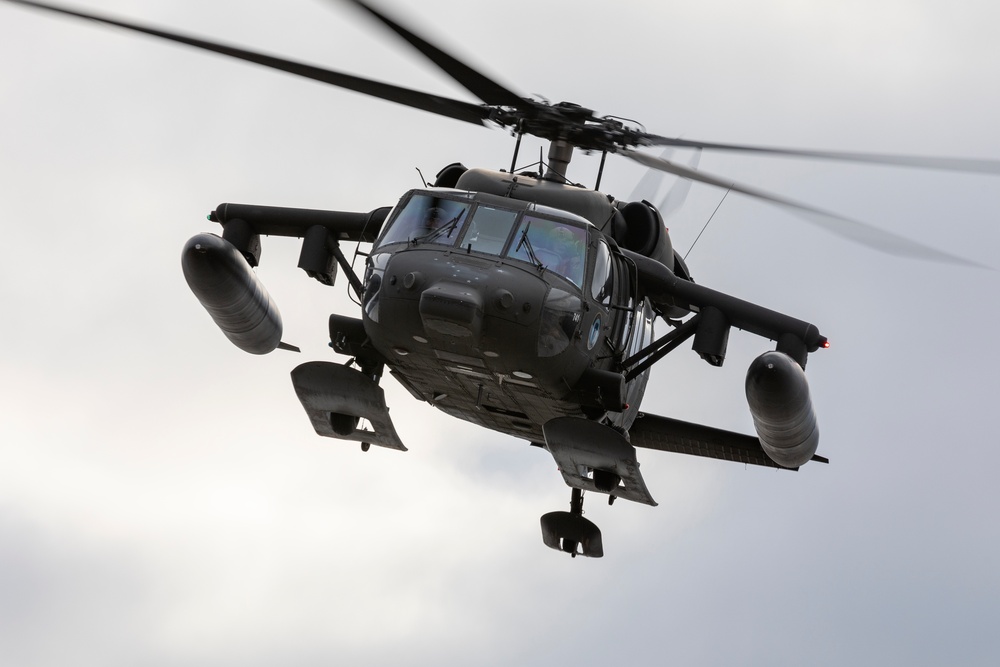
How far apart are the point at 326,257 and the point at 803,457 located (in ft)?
20.8

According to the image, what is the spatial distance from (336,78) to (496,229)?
234 cm

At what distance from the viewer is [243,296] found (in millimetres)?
16797

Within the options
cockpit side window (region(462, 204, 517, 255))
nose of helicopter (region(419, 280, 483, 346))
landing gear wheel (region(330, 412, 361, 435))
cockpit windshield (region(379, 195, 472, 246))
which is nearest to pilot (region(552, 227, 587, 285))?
cockpit side window (region(462, 204, 517, 255))

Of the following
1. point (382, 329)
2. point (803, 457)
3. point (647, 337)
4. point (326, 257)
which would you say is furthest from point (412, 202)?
point (803, 457)

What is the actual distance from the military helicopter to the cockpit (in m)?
0.02

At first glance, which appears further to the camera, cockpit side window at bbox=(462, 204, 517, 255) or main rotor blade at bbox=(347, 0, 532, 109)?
cockpit side window at bbox=(462, 204, 517, 255)

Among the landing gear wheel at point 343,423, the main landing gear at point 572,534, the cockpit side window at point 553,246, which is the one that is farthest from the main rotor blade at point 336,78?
the main landing gear at point 572,534

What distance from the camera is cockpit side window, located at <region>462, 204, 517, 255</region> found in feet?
49.1

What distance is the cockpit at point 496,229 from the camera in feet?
49.4

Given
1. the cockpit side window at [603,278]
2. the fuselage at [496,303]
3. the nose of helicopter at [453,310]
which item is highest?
the cockpit side window at [603,278]

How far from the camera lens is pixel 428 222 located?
1541 centimetres

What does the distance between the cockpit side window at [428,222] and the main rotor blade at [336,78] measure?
0.99m

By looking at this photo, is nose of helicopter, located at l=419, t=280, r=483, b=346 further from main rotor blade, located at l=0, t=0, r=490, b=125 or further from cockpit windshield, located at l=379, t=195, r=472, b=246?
main rotor blade, located at l=0, t=0, r=490, b=125

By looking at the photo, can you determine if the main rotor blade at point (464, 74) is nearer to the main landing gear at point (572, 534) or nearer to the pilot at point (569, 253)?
the pilot at point (569, 253)
